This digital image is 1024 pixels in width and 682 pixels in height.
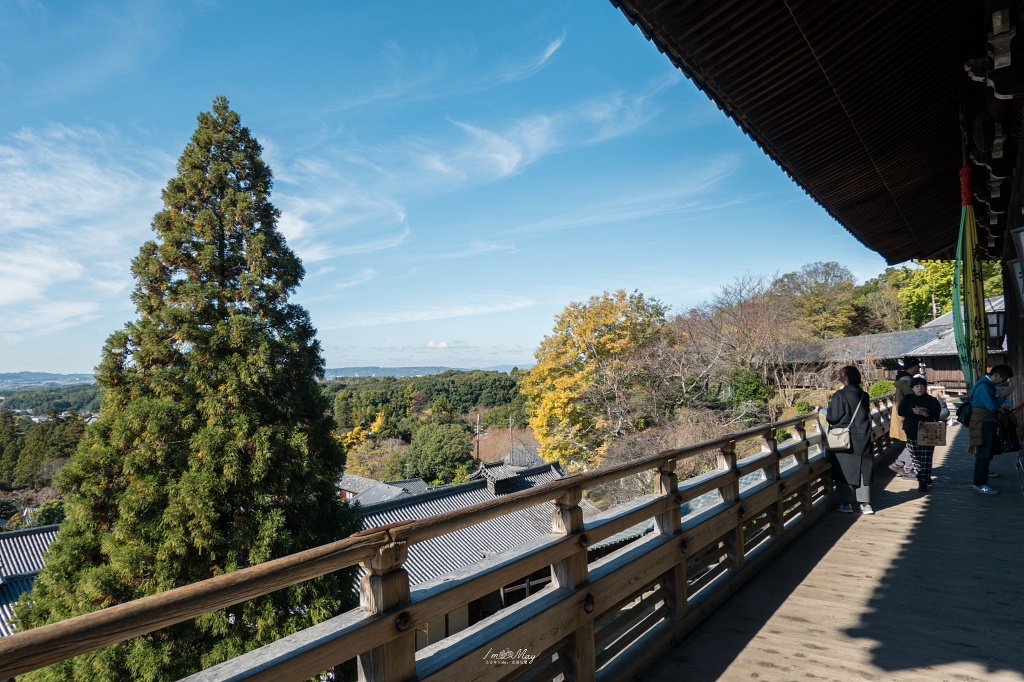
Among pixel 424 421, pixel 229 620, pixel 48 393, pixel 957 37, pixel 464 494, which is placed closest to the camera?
pixel 957 37

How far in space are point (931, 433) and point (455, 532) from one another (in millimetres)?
13182

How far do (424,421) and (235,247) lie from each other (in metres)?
47.5

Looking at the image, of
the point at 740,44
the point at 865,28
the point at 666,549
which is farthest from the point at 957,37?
the point at 666,549

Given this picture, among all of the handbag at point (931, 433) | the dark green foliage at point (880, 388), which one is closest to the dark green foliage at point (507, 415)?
the dark green foliage at point (880, 388)

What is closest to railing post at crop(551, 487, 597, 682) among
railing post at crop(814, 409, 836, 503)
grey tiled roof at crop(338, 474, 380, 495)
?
railing post at crop(814, 409, 836, 503)

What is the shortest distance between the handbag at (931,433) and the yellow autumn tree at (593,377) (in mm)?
15635

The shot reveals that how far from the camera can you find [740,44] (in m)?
2.39

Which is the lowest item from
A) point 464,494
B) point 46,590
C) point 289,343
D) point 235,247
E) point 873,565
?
point 464,494

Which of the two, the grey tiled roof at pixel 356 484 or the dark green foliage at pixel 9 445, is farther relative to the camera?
the dark green foliage at pixel 9 445

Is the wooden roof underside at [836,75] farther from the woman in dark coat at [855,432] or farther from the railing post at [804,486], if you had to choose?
the railing post at [804,486]

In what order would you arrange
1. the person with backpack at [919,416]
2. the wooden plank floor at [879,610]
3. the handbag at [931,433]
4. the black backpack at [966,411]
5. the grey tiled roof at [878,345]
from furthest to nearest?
the grey tiled roof at [878,345]
the person with backpack at [919,416]
the handbag at [931,433]
the black backpack at [966,411]
the wooden plank floor at [879,610]

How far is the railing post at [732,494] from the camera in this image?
3.89 m

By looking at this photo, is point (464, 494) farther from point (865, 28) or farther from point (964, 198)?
point (865, 28)

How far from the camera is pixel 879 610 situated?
3.41 metres
